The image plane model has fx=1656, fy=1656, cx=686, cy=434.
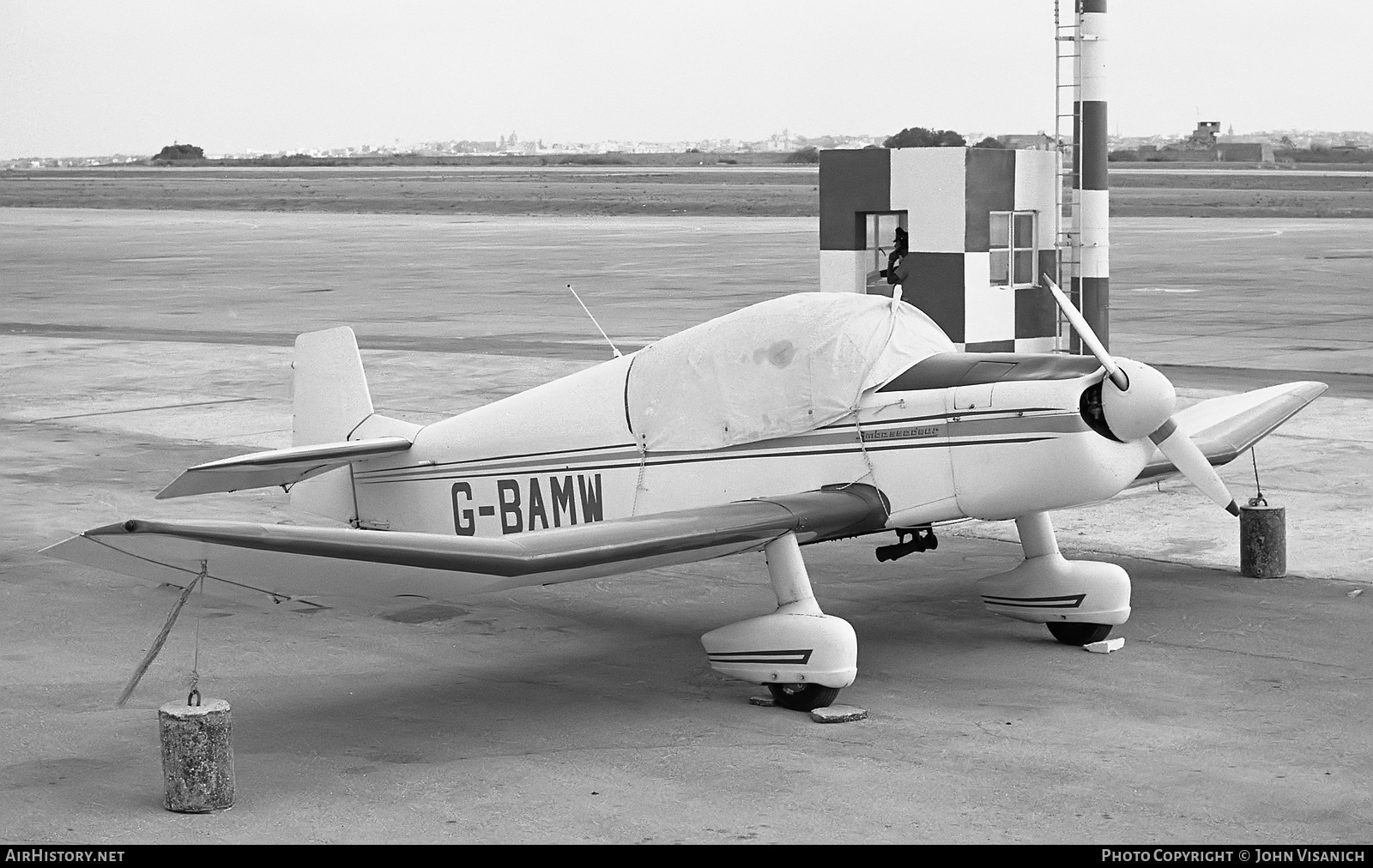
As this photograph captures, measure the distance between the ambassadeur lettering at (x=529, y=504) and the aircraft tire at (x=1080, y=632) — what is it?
2683 mm

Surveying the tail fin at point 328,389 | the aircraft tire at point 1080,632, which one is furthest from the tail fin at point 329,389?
the aircraft tire at point 1080,632

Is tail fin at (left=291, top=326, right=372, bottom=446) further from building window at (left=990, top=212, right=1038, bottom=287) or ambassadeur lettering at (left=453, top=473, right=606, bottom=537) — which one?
building window at (left=990, top=212, right=1038, bottom=287)

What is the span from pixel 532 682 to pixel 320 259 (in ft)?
128

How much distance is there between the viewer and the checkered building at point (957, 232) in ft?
43.1

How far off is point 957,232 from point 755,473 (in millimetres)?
4898

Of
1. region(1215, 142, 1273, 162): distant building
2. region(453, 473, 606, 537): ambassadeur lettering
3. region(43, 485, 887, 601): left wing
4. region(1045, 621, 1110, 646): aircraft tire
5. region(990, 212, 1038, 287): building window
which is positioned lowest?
region(1045, 621, 1110, 646): aircraft tire

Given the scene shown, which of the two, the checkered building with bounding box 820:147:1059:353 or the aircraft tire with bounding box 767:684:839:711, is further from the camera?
the checkered building with bounding box 820:147:1059:353

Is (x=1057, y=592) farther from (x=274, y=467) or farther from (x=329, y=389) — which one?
(x=329, y=389)

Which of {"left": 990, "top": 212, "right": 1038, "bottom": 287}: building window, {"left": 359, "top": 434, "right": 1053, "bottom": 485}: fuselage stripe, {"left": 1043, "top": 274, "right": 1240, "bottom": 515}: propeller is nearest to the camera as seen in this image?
{"left": 1043, "top": 274, "right": 1240, "bottom": 515}: propeller

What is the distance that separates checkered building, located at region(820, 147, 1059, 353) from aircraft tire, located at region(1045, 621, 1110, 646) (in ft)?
13.7

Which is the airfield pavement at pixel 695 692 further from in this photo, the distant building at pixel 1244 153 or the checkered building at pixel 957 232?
the distant building at pixel 1244 153

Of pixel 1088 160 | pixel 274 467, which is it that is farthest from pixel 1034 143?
pixel 274 467

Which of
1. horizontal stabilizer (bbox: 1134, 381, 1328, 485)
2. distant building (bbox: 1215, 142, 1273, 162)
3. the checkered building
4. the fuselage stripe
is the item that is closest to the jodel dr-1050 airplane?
the fuselage stripe

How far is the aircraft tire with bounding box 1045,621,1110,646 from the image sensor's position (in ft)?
30.7
